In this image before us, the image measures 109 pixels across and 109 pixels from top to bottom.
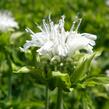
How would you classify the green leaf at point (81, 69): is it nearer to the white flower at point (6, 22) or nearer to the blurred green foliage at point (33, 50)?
the blurred green foliage at point (33, 50)

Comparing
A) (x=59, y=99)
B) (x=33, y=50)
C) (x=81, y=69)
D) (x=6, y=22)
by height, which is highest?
(x=6, y=22)

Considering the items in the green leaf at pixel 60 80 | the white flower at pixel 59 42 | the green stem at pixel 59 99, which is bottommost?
the green stem at pixel 59 99

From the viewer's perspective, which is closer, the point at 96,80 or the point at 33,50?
the point at 96,80

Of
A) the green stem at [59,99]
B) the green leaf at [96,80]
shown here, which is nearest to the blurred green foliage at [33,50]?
the green leaf at [96,80]

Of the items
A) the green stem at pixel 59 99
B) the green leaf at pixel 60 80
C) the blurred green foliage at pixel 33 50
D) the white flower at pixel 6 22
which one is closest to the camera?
the green leaf at pixel 60 80

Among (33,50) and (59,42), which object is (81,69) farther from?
(33,50)

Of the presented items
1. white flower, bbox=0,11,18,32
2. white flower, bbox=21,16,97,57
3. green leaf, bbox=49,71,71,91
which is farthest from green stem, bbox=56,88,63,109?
white flower, bbox=0,11,18,32

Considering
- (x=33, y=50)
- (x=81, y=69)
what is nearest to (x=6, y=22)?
(x=33, y=50)

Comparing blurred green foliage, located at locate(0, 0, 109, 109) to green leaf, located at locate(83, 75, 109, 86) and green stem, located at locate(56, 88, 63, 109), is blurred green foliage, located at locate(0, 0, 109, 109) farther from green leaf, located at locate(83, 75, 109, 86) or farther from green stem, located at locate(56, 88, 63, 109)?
green stem, located at locate(56, 88, 63, 109)
